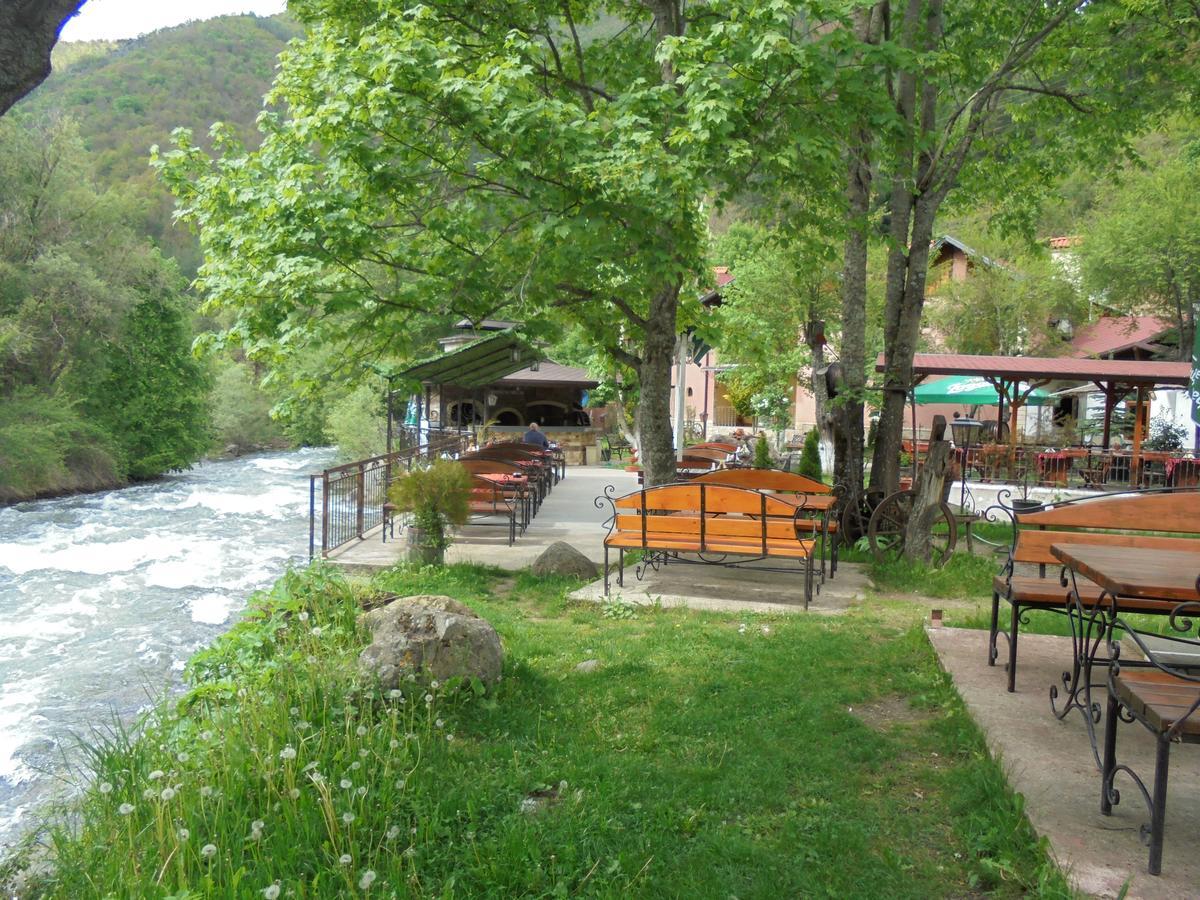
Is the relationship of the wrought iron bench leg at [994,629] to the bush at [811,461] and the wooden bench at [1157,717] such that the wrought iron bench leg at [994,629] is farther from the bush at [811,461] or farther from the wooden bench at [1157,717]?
the bush at [811,461]

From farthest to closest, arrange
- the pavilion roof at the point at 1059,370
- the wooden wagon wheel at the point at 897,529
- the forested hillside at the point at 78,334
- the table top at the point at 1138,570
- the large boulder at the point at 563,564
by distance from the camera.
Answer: the forested hillside at the point at 78,334
the pavilion roof at the point at 1059,370
the wooden wagon wheel at the point at 897,529
the large boulder at the point at 563,564
the table top at the point at 1138,570

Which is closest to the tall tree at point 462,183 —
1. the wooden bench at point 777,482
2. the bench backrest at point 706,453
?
the wooden bench at point 777,482

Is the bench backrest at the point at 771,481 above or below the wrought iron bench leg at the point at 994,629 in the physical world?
above

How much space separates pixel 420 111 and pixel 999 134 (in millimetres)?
8807

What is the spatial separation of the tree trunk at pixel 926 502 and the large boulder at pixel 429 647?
17.9 feet

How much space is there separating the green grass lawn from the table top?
89 centimetres

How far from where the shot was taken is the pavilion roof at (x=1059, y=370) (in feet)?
66.4

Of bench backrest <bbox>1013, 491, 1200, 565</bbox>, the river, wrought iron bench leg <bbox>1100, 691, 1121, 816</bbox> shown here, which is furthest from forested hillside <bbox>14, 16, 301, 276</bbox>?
wrought iron bench leg <bbox>1100, 691, 1121, 816</bbox>

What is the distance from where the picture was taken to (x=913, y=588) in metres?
8.80

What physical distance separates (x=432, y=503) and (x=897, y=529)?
505cm

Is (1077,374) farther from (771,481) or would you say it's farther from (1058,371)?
(771,481)

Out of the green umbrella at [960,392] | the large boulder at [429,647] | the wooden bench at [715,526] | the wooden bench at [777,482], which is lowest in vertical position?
the large boulder at [429,647]

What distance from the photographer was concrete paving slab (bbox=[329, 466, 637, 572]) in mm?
10414

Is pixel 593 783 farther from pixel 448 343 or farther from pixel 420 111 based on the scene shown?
pixel 448 343
